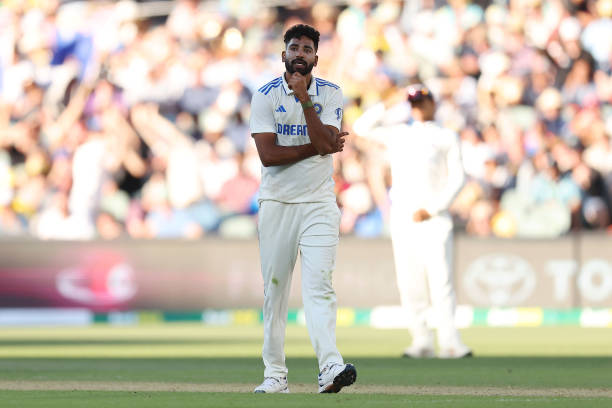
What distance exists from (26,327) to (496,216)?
6599mm

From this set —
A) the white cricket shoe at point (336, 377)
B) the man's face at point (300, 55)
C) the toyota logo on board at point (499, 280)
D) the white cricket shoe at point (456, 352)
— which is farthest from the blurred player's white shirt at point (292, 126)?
the toyota logo on board at point (499, 280)

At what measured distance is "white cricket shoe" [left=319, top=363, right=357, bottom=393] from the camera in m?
7.53

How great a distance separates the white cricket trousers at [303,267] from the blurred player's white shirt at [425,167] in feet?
12.7

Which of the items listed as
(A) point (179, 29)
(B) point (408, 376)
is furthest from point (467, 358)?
(A) point (179, 29)

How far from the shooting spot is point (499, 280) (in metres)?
18.9

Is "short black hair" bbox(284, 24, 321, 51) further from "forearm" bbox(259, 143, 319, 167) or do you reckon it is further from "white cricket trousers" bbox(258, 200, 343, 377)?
"white cricket trousers" bbox(258, 200, 343, 377)

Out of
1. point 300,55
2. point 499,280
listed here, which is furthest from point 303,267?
point 499,280

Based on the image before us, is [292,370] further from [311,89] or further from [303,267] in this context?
[311,89]

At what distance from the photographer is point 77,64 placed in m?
21.4

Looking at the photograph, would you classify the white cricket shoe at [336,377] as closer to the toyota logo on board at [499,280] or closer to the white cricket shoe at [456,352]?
the white cricket shoe at [456,352]

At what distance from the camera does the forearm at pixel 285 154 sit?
25.3 feet

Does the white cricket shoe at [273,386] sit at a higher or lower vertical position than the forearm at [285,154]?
lower

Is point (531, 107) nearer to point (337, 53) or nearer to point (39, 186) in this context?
point (337, 53)

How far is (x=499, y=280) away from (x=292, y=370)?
8788 millimetres
